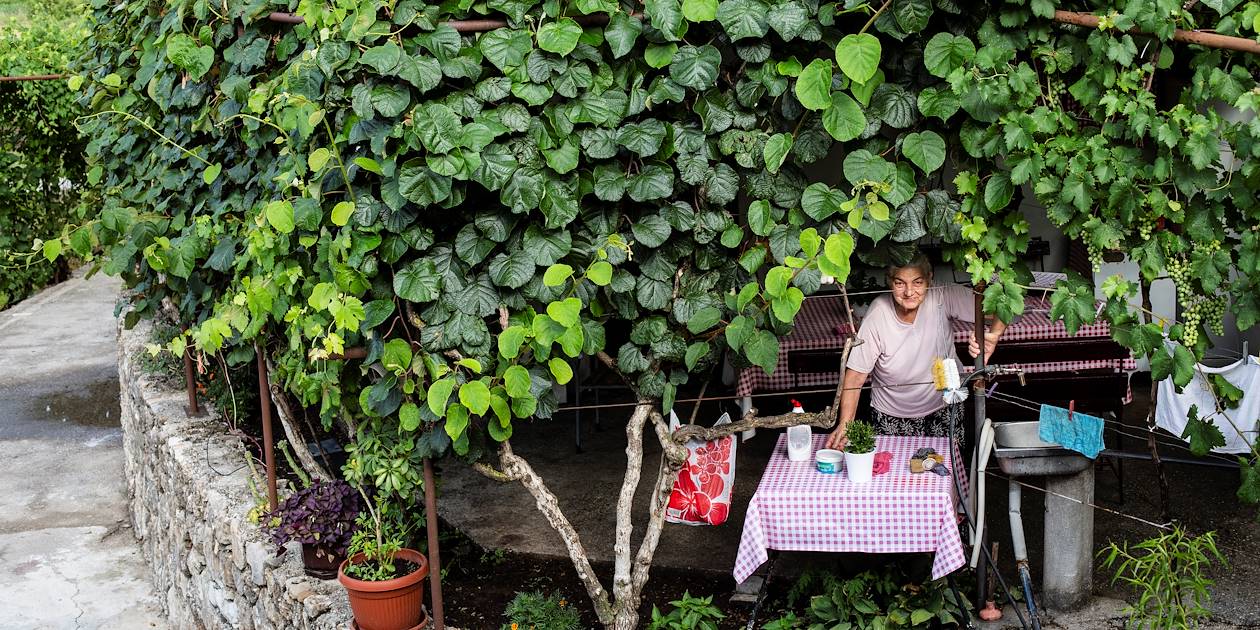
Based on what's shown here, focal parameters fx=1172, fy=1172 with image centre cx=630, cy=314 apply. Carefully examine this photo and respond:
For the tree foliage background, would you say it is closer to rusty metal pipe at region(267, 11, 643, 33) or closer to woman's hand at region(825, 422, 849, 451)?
rusty metal pipe at region(267, 11, 643, 33)

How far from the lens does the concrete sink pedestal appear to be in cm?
422

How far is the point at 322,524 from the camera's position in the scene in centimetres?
429

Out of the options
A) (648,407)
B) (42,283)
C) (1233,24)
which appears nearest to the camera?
(1233,24)

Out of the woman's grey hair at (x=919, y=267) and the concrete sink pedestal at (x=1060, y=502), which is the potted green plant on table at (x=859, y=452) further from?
the woman's grey hair at (x=919, y=267)

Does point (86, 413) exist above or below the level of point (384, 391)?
below

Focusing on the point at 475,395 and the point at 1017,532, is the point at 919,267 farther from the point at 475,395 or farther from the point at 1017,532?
the point at 475,395

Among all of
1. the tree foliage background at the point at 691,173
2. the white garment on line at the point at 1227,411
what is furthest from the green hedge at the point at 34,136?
the white garment on line at the point at 1227,411

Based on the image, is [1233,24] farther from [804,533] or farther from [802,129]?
[804,533]

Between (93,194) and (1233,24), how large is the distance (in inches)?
246

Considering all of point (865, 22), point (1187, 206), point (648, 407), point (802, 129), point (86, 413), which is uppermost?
point (865, 22)

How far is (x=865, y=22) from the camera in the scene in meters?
3.44

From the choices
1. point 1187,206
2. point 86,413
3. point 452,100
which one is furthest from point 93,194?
point 1187,206

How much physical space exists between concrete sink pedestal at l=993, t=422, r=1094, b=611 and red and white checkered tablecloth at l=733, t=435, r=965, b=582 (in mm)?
287

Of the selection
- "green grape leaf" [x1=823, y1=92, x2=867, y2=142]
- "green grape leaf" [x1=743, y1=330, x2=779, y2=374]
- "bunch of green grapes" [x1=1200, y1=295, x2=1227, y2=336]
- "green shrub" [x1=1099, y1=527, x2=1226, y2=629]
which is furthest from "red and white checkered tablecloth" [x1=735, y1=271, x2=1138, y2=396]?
"green grape leaf" [x1=823, y1=92, x2=867, y2=142]
